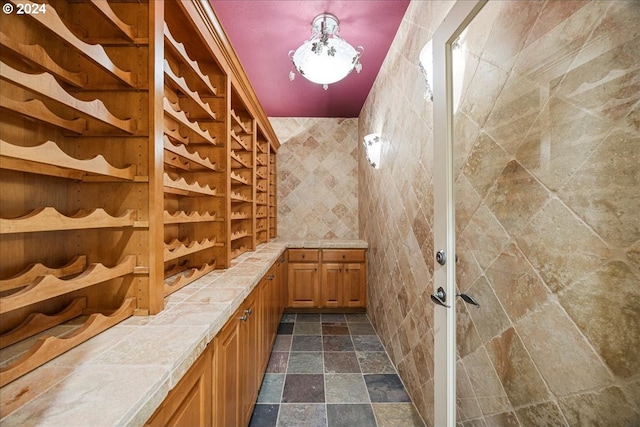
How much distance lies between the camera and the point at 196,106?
1490 millimetres

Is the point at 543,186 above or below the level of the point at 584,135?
below

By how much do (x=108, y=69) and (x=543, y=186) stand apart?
1.36 metres

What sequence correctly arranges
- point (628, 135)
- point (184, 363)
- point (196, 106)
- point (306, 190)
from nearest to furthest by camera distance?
point (628, 135) < point (184, 363) < point (196, 106) < point (306, 190)

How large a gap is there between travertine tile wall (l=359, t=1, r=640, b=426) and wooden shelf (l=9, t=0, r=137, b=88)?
128 centimetres

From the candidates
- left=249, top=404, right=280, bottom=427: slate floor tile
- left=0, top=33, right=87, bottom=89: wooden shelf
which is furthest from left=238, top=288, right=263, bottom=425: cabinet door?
left=0, top=33, right=87, bottom=89: wooden shelf

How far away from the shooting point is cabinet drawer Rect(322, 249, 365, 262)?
3.21 meters

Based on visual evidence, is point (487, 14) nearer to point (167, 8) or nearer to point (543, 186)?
point (543, 186)

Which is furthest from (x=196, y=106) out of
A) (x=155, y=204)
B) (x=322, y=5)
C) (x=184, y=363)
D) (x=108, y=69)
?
(x=184, y=363)

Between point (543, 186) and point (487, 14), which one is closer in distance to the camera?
point (543, 186)

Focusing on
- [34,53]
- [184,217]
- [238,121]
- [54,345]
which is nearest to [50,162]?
[34,53]

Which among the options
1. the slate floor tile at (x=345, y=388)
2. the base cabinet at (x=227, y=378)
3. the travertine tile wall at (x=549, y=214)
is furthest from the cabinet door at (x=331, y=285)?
the travertine tile wall at (x=549, y=214)

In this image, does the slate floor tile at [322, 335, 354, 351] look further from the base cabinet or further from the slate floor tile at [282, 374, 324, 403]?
the base cabinet

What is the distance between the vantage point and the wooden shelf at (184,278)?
3.81ft

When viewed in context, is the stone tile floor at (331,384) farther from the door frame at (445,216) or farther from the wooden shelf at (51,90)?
the wooden shelf at (51,90)
